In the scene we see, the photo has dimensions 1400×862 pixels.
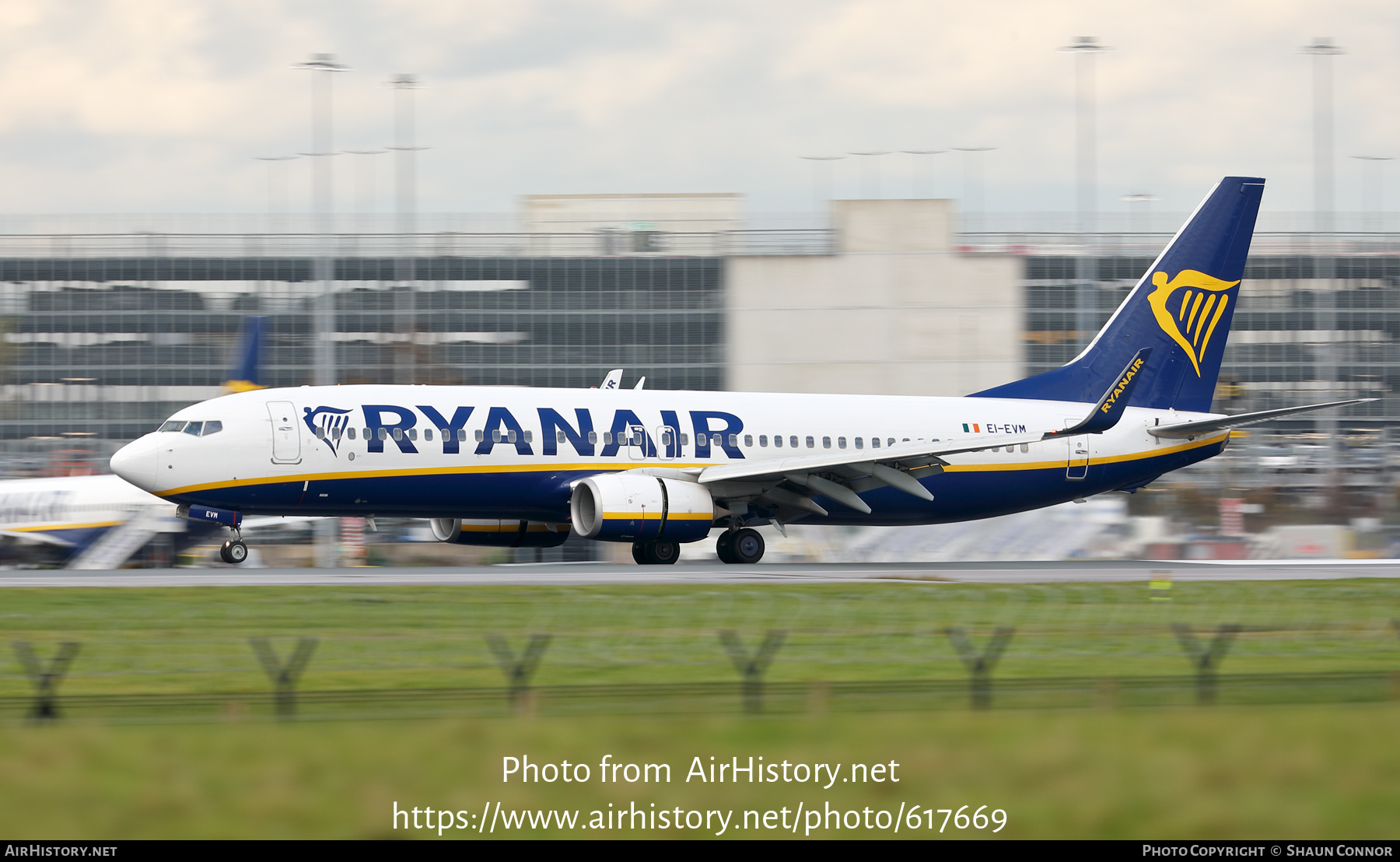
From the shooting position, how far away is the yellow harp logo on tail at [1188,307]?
41.7 metres

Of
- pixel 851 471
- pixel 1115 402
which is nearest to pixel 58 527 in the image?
pixel 851 471

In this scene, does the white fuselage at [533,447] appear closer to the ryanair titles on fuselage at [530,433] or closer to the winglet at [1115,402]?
the ryanair titles on fuselage at [530,433]

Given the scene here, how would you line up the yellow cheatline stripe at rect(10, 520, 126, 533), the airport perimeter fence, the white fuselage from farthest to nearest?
A: the yellow cheatline stripe at rect(10, 520, 126, 533), the white fuselage, the airport perimeter fence

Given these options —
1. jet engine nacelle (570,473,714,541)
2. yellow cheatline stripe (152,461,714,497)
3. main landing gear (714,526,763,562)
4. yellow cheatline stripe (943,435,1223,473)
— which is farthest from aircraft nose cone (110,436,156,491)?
yellow cheatline stripe (943,435,1223,473)

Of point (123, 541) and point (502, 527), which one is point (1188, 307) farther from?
point (123, 541)

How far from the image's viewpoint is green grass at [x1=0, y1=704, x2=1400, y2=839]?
9711 mm

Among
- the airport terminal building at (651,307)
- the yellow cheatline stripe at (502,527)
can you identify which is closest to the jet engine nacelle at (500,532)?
the yellow cheatline stripe at (502,527)

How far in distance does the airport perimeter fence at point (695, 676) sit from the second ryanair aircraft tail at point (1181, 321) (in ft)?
72.3

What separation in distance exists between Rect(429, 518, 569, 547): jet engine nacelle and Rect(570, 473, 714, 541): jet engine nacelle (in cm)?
313

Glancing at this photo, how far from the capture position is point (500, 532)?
36844mm

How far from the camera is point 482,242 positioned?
364ft

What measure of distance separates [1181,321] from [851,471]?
40.4 feet

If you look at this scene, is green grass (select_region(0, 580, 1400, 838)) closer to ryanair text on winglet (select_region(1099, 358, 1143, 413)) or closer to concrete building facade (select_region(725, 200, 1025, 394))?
ryanair text on winglet (select_region(1099, 358, 1143, 413))

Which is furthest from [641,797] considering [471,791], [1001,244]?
[1001,244]
